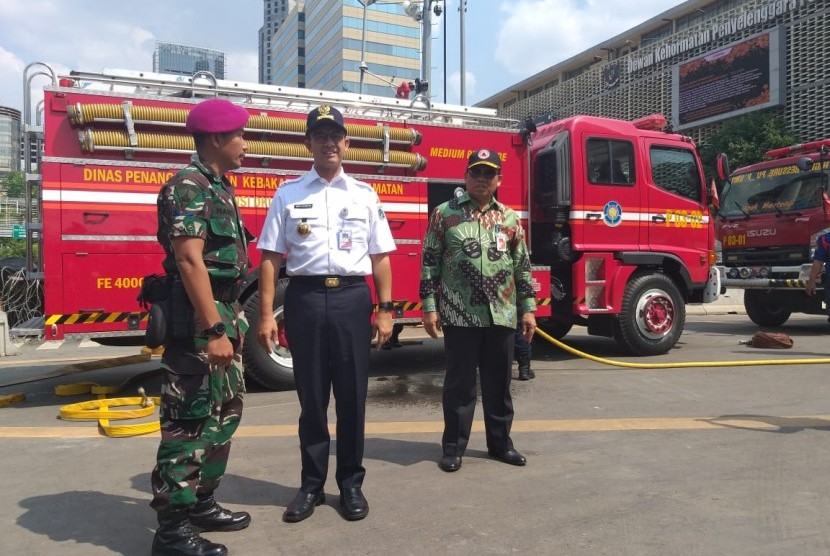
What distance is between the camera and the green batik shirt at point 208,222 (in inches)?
103

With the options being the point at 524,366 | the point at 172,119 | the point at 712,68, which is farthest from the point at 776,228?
the point at 712,68

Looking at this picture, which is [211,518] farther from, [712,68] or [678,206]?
[712,68]

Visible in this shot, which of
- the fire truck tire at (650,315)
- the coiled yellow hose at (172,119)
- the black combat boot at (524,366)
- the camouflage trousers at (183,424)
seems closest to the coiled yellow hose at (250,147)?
the coiled yellow hose at (172,119)

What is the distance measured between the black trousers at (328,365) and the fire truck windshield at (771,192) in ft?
32.6

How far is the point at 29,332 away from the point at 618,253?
6.06 meters

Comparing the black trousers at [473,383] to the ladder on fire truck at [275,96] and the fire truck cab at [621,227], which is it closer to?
the ladder on fire truck at [275,96]

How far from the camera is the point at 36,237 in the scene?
18.9ft

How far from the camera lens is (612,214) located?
7.54m

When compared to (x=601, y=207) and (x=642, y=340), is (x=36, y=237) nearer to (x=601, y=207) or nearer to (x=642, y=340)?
(x=601, y=207)

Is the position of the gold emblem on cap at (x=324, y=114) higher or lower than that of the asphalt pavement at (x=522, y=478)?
higher

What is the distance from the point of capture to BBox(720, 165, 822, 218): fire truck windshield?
1052 centimetres

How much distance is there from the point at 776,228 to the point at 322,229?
10015 mm

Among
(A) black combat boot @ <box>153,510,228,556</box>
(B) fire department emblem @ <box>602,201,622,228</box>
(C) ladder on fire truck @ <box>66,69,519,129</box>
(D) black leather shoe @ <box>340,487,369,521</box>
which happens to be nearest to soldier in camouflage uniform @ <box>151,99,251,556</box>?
(A) black combat boot @ <box>153,510,228,556</box>

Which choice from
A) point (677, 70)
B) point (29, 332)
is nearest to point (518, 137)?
point (29, 332)
